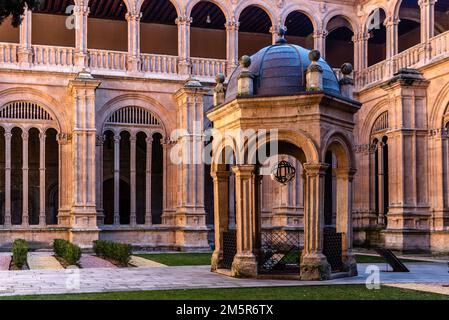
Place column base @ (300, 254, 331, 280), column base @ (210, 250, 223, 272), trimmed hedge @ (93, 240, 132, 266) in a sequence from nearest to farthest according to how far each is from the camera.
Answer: column base @ (300, 254, 331, 280)
column base @ (210, 250, 223, 272)
trimmed hedge @ (93, 240, 132, 266)

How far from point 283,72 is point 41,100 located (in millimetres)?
15505

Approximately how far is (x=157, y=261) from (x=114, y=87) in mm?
9916

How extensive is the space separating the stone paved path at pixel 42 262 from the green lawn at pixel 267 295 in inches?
277

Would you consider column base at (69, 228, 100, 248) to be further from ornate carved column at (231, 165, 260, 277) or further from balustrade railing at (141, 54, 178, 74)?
ornate carved column at (231, 165, 260, 277)

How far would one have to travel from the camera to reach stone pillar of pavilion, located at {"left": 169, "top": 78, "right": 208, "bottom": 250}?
28.4m

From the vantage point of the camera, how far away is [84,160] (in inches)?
1078

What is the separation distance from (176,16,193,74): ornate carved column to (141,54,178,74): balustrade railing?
0.33 m

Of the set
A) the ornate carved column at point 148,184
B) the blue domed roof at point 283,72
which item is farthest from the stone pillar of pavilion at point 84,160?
the blue domed roof at point 283,72

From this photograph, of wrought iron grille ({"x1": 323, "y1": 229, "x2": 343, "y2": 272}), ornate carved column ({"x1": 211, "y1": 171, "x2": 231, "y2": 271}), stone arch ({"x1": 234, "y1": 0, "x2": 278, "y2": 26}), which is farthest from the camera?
stone arch ({"x1": 234, "y1": 0, "x2": 278, "y2": 26})

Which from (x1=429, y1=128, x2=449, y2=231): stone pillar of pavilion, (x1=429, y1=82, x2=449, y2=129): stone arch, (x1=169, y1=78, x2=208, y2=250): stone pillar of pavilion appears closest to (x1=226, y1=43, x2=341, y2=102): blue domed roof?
(x1=429, y1=82, x2=449, y2=129): stone arch

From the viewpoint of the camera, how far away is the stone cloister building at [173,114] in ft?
89.4

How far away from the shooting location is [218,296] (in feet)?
39.5

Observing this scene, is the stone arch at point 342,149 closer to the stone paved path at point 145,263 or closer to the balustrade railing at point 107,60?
the stone paved path at point 145,263
